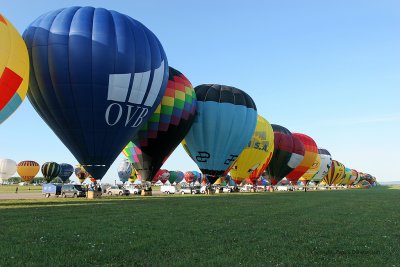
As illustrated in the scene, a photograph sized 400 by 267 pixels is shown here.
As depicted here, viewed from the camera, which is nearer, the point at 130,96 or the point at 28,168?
the point at 130,96

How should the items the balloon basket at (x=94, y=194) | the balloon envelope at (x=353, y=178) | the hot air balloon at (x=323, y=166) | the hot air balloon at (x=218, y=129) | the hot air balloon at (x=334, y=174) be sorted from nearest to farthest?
the balloon basket at (x=94, y=194) → the hot air balloon at (x=218, y=129) → the hot air balloon at (x=323, y=166) → the hot air balloon at (x=334, y=174) → the balloon envelope at (x=353, y=178)

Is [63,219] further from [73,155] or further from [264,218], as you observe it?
[73,155]

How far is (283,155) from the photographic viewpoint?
179 feet

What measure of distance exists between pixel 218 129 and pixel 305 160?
2878 centimetres

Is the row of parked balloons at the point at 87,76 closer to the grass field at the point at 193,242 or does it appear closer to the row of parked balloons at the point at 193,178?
the grass field at the point at 193,242

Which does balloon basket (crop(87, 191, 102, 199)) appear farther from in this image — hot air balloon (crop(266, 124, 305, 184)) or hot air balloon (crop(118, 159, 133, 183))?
hot air balloon (crop(118, 159, 133, 183))

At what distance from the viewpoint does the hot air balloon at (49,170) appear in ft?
237

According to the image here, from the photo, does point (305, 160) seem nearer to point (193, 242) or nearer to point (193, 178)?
point (193, 242)

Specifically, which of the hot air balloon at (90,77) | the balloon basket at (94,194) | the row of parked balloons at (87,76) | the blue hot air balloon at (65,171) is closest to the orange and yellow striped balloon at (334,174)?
the blue hot air balloon at (65,171)

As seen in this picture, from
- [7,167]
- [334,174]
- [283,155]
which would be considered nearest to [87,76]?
[283,155]

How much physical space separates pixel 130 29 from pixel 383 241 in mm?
20437

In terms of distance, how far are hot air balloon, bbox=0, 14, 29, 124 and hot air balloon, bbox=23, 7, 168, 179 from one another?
2446mm

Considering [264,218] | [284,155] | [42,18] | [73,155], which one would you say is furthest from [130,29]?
[284,155]

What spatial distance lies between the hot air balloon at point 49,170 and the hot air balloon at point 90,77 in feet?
163
